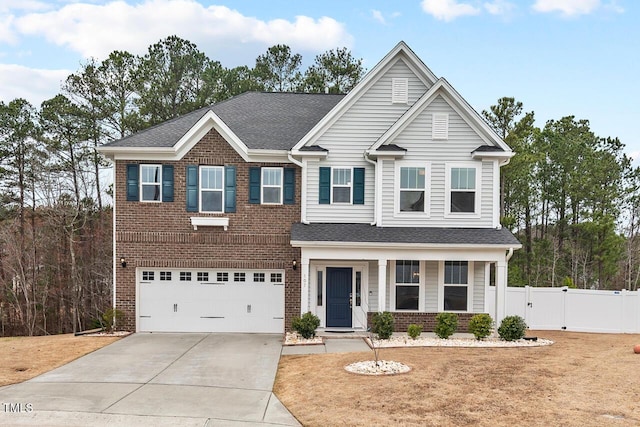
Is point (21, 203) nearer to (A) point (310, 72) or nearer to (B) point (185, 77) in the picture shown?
(B) point (185, 77)

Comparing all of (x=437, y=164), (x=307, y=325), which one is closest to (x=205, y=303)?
(x=307, y=325)

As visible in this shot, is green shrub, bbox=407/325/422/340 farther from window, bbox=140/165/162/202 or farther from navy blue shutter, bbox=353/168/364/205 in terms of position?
window, bbox=140/165/162/202

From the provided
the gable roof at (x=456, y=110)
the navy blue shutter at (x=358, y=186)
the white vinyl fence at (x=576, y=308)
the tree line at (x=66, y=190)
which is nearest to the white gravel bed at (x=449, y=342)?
the white vinyl fence at (x=576, y=308)


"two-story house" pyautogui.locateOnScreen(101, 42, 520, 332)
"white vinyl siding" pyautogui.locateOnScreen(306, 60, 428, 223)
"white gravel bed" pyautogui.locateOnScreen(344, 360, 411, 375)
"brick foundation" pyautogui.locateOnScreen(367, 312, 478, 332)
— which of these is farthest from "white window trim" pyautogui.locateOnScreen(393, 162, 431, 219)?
"white gravel bed" pyautogui.locateOnScreen(344, 360, 411, 375)

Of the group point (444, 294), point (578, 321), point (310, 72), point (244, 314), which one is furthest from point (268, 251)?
point (310, 72)

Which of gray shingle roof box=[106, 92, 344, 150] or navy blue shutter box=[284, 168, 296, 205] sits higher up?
gray shingle roof box=[106, 92, 344, 150]

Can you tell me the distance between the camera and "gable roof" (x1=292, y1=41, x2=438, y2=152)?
16625mm

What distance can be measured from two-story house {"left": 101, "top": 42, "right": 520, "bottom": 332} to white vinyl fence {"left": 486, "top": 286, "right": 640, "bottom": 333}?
7.71 feet

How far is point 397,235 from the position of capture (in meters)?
15.9

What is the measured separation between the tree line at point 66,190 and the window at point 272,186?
13.7 metres

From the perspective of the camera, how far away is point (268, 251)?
16828 mm

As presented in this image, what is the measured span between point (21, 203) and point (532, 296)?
25.1 metres

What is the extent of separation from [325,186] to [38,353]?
31.2 ft

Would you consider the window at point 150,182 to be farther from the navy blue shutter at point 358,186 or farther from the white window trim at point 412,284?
the white window trim at point 412,284
